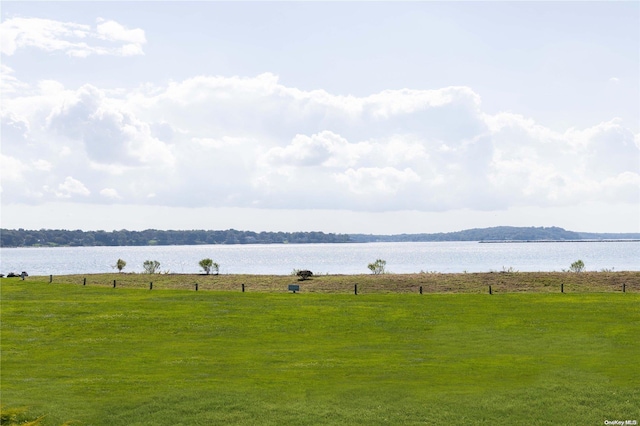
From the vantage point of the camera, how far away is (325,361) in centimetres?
2833

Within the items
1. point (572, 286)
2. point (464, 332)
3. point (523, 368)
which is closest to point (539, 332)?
point (464, 332)

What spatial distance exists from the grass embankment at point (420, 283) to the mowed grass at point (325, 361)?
16587 millimetres

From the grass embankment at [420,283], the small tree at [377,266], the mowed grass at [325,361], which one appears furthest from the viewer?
the small tree at [377,266]

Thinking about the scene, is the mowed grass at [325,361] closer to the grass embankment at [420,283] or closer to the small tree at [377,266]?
the grass embankment at [420,283]

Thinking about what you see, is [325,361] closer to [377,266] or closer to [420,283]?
[420,283]

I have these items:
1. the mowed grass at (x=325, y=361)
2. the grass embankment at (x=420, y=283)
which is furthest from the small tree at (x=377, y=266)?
the mowed grass at (x=325, y=361)

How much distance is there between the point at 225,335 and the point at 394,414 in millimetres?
17705

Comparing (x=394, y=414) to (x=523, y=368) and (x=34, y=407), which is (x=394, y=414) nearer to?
(x=523, y=368)

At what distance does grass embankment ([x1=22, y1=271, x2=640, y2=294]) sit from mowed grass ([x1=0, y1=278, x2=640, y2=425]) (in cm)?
1659

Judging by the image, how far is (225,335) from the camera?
1435 inches

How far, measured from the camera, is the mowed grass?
21.3 metres

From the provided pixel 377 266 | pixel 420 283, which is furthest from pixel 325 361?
pixel 377 266

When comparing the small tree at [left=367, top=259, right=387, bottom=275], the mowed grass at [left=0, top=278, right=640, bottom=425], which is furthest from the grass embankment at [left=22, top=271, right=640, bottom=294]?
the mowed grass at [left=0, top=278, right=640, bottom=425]

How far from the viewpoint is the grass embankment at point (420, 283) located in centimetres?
6556
